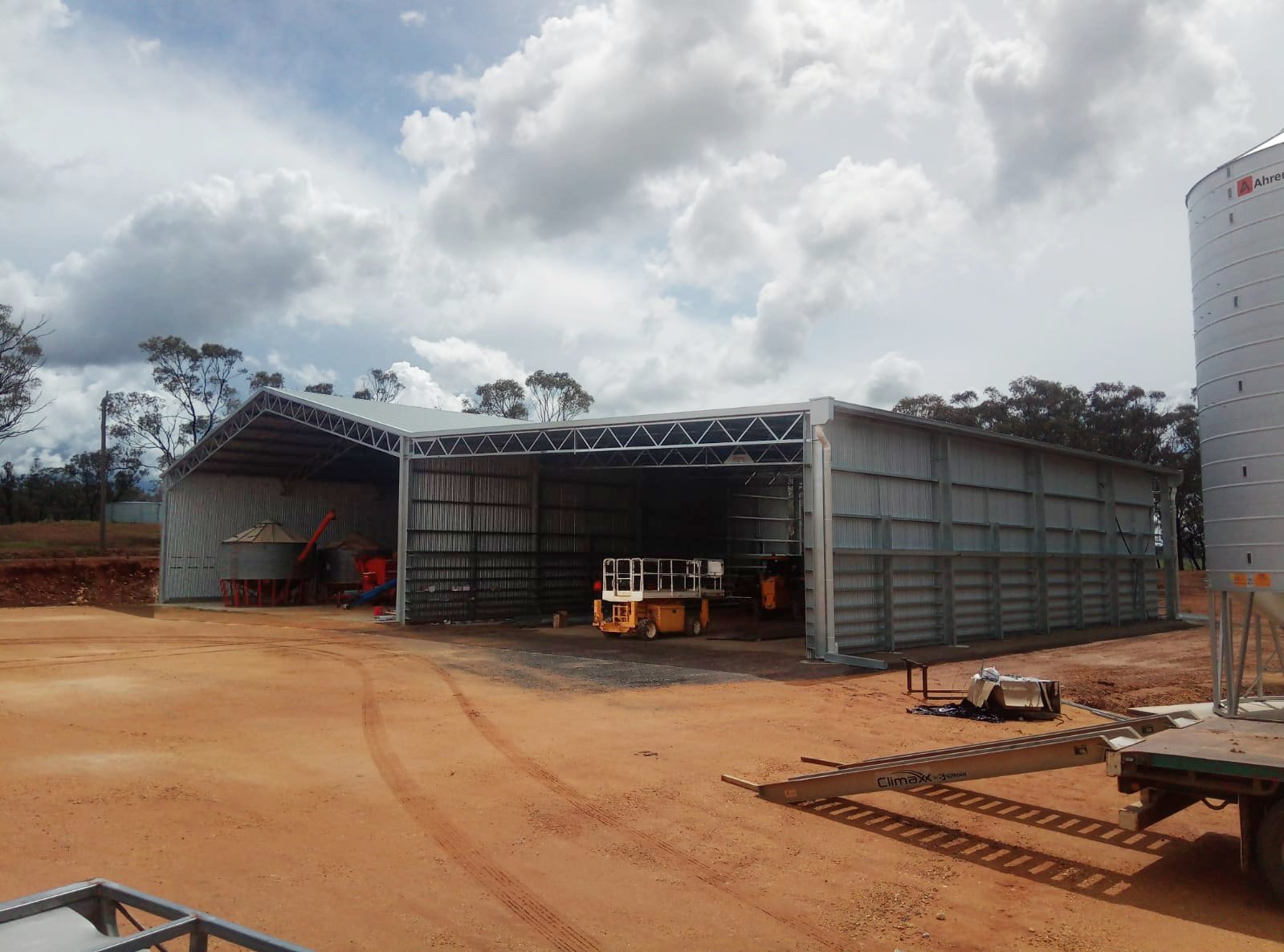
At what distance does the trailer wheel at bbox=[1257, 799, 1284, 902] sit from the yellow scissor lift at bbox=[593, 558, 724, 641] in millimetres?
20301

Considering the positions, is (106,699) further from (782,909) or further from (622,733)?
(782,909)

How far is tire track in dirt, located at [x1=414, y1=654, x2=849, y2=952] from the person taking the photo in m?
5.71

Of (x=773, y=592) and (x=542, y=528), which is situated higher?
(x=542, y=528)

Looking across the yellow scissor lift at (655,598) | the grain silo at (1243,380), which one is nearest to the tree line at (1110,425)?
the yellow scissor lift at (655,598)

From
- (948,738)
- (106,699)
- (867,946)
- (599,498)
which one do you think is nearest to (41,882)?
(867,946)

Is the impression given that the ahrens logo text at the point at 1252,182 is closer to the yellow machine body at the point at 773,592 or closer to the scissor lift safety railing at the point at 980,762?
the scissor lift safety railing at the point at 980,762

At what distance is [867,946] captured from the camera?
5414 mm

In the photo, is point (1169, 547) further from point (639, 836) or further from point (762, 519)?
point (639, 836)

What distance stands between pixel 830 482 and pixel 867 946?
15.0 meters

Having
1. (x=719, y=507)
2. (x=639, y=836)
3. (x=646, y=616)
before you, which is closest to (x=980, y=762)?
(x=639, y=836)

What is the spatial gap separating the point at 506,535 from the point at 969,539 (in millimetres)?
15553

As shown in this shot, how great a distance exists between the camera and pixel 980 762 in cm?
699

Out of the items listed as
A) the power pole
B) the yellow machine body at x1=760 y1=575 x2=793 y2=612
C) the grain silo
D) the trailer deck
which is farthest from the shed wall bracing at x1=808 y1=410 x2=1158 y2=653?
the power pole

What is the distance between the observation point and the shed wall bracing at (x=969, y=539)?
69.5 feet
